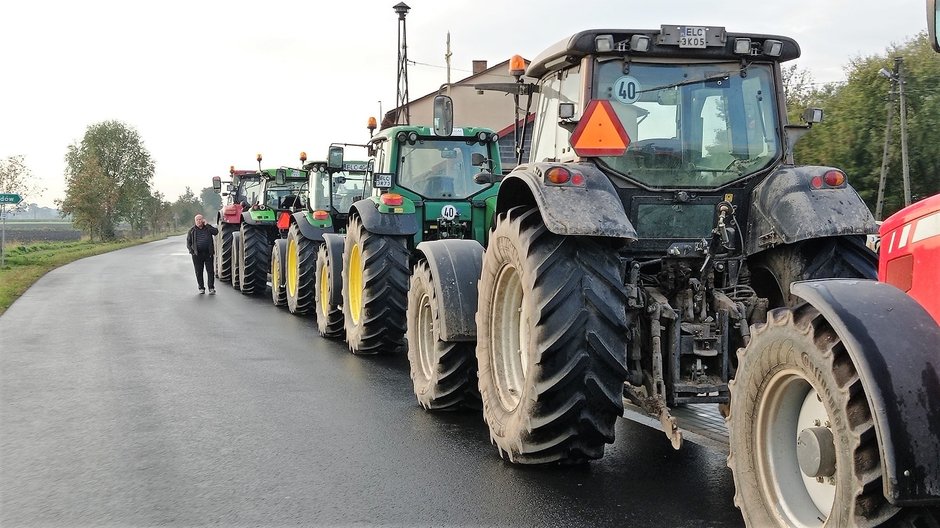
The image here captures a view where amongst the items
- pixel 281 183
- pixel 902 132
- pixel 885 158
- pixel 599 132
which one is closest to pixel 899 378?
pixel 599 132

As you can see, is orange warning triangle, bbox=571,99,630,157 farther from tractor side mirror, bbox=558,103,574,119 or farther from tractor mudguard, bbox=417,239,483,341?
tractor mudguard, bbox=417,239,483,341

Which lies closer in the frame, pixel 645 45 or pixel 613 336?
pixel 613 336

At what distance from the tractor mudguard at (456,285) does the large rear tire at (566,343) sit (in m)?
1.20

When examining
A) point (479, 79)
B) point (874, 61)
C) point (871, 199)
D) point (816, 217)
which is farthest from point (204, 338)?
point (479, 79)

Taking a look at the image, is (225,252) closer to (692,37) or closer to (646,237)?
(646,237)

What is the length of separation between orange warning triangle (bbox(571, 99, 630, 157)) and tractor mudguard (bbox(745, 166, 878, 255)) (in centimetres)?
116

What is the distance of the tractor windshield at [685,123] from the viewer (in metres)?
5.61

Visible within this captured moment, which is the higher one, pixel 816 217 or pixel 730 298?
pixel 816 217

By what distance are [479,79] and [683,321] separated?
1630 inches

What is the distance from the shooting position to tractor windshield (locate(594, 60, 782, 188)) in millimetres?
5609

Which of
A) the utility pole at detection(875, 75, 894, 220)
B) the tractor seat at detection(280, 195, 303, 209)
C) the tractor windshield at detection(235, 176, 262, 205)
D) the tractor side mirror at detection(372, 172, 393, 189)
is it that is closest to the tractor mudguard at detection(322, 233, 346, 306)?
the tractor side mirror at detection(372, 172, 393, 189)

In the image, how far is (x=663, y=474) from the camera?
5488 mm

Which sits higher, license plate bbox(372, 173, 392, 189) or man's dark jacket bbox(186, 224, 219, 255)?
license plate bbox(372, 173, 392, 189)

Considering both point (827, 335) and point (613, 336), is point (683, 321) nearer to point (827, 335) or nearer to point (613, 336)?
point (613, 336)
